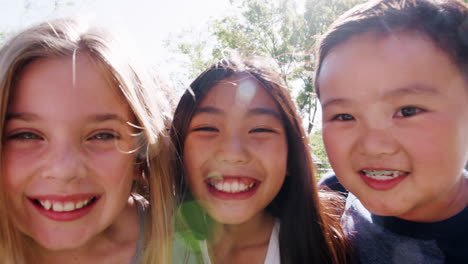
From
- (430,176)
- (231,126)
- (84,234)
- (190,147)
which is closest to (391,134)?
(430,176)

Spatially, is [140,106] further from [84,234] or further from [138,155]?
[84,234]

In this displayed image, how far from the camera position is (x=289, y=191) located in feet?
7.21

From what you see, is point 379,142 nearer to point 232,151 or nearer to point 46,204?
point 232,151

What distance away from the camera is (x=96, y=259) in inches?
72.6

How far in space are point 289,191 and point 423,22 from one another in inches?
50.3

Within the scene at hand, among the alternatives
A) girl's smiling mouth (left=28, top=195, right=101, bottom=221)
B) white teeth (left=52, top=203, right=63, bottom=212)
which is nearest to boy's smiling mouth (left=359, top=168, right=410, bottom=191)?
girl's smiling mouth (left=28, top=195, right=101, bottom=221)

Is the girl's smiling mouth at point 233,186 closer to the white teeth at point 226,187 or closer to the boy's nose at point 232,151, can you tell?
the white teeth at point 226,187

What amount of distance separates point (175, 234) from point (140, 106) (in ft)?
2.76

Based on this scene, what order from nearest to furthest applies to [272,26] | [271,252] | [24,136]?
[24,136]
[271,252]
[272,26]

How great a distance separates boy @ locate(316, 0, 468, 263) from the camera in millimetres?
1394

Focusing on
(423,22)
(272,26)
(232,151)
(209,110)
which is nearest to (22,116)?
(209,110)

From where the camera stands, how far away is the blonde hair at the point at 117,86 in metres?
1.55

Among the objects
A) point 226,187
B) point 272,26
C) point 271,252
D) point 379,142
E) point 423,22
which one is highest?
point 272,26

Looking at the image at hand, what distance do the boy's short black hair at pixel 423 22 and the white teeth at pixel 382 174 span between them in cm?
55
